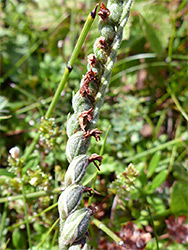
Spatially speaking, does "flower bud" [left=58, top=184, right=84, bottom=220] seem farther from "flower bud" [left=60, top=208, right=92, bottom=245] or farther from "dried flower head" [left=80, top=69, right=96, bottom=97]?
"dried flower head" [left=80, top=69, right=96, bottom=97]

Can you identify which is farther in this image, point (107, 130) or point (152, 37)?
point (152, 37)

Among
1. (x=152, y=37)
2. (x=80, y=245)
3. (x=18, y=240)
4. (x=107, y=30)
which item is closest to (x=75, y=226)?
(x=80, y=245)

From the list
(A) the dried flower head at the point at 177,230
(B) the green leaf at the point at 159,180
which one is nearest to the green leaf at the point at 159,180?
(B) the green leaf at the point at 159,180

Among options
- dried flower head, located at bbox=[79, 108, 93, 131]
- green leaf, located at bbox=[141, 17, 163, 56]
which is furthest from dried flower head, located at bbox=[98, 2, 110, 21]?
green leaf, located at bbox=[141, 17, 163, 56]

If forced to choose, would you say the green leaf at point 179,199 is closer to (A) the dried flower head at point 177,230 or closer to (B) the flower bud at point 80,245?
(A) the dried flower head at point 177,230

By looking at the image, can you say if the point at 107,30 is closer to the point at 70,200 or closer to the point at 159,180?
the point at 70,200

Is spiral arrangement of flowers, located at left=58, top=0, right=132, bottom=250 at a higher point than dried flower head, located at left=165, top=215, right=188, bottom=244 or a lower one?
higher

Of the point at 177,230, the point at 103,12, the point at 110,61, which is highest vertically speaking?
the point at 103,12

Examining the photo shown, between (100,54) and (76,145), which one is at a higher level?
(100,54)
